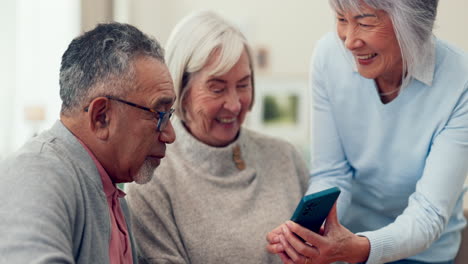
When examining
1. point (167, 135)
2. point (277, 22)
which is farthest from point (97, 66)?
point (277, 22)

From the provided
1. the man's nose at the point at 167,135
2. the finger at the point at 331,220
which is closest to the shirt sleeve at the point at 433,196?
the finger at the point at 331,220

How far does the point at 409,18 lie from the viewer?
1.55 m

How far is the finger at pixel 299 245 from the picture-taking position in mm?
1533

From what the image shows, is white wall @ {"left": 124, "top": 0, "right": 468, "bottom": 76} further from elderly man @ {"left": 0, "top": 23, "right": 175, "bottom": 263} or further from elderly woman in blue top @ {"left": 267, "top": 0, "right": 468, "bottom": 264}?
elderly man @ {"left": 0, "top": 23, "right": 175, "bottom": 263}

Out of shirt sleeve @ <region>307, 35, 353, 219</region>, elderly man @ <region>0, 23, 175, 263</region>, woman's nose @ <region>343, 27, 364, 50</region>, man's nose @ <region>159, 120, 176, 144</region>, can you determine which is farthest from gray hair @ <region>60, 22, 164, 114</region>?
shirt sleeve @ <region>307, 35, 353, 219</region>

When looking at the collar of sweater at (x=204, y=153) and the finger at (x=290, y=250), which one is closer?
the finger at (x=290, y=250)

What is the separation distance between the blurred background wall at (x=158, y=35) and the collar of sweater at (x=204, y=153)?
2.16 metres

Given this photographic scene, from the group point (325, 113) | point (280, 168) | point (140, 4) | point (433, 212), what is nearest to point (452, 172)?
point (433, 212)

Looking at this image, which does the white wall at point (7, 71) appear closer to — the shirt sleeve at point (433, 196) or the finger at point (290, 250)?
the finger at point (290, 250)

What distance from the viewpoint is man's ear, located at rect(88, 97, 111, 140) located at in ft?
4.18

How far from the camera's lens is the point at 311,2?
4781 millimetres

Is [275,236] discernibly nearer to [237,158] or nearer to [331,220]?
[331,220]

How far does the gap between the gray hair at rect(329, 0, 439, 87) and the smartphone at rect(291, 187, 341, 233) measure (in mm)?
456

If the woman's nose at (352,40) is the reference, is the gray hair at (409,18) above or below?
above
